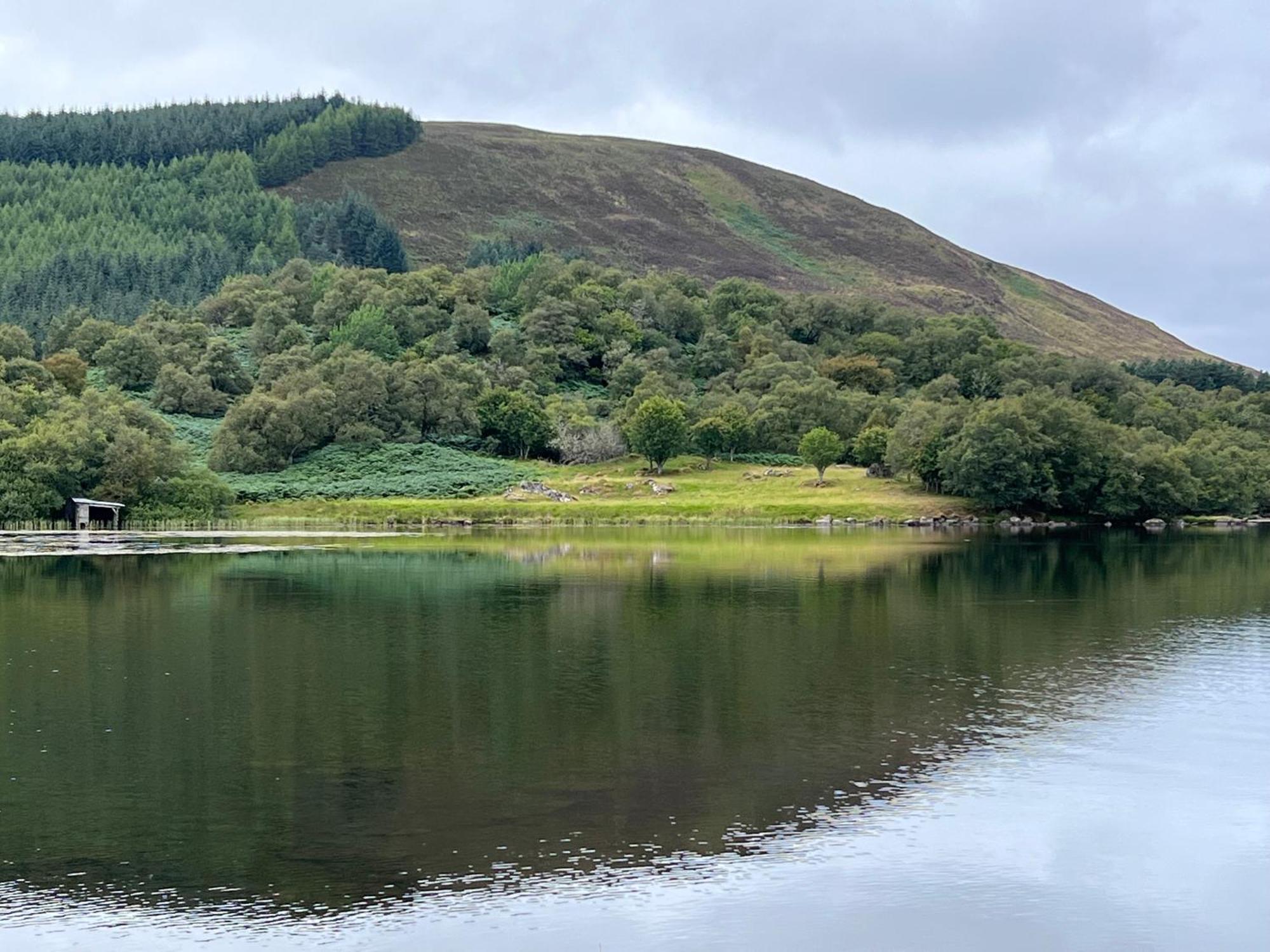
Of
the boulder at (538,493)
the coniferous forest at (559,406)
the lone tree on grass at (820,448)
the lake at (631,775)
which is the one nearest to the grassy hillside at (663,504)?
the boulder at (538,493)

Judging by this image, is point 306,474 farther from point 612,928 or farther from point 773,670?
point 612,928

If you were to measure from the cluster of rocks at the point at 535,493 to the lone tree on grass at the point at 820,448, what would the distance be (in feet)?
73.9

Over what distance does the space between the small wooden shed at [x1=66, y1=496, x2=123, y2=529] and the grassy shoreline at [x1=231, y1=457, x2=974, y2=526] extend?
12009mm

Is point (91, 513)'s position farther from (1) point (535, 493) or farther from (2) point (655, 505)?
(2) point (655, 505)

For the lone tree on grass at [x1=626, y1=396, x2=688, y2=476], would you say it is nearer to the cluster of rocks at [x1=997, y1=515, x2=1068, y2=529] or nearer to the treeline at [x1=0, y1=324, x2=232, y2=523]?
the cluster of rocks at [x1=997, y1=515, x2=1068, y2=529]

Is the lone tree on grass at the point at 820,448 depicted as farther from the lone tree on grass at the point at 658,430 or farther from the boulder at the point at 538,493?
the boulder at the point at 538,493

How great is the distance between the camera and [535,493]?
419ft

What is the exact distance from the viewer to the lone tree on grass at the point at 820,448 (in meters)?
130

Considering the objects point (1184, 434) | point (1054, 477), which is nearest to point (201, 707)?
point (1054, 477)

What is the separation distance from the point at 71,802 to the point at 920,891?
13.8 metres

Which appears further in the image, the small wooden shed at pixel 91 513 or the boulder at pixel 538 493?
the boulder at pixel 538 493

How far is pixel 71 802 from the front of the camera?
23.2 m

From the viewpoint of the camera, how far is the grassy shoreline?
4599 inches

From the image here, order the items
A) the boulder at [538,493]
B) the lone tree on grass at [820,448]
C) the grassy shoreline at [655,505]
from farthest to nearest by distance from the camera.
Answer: the lone tree on grass at [820,448] → the boulder at [538,493] → the grassy shoreline at [655,505]
